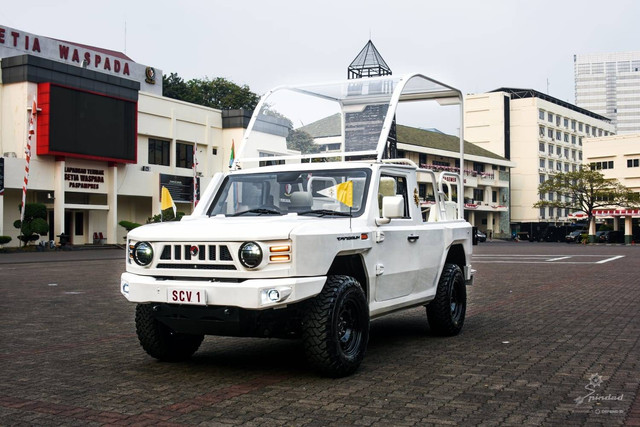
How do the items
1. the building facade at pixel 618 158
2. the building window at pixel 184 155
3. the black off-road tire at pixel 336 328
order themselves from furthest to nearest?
the building facade at pixel 618 158
the building window at pixel 184 155
the black off-road tire at pixel 336 328

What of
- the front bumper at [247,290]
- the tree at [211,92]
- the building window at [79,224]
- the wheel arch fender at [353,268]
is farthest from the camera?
the tree at [211,92]

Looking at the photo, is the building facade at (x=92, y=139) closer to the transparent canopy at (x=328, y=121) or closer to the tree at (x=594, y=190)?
the transparent canopy at (x=328, y=121)

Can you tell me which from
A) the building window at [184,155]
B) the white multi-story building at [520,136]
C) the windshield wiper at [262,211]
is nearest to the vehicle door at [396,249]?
the windshield wiper at [262,211]

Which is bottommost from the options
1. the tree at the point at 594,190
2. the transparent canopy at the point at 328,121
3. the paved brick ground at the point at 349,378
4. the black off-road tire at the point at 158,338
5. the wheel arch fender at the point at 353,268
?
the paved brick ground at the point at 349,378

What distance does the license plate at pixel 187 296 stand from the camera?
6082 mm

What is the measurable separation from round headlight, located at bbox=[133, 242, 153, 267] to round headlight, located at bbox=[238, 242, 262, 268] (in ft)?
3.09

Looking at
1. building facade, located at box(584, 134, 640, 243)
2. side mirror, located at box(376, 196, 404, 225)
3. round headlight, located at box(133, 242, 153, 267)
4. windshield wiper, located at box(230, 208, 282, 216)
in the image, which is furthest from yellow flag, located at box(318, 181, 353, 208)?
building facade, located at box(584, 134, 640, 243)

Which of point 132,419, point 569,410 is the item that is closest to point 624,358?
point 569,410

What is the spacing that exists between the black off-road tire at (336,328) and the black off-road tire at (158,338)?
1535 mm

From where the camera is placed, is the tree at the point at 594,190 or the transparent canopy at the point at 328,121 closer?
the transparent canopy at the point at 328,121

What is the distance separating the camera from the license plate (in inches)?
239

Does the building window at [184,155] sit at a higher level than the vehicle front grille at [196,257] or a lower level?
higher

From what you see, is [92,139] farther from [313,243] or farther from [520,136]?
[520,136]

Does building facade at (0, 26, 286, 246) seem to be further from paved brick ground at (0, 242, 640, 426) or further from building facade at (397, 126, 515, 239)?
paved brick ground at (0, 242, 640, 426)
